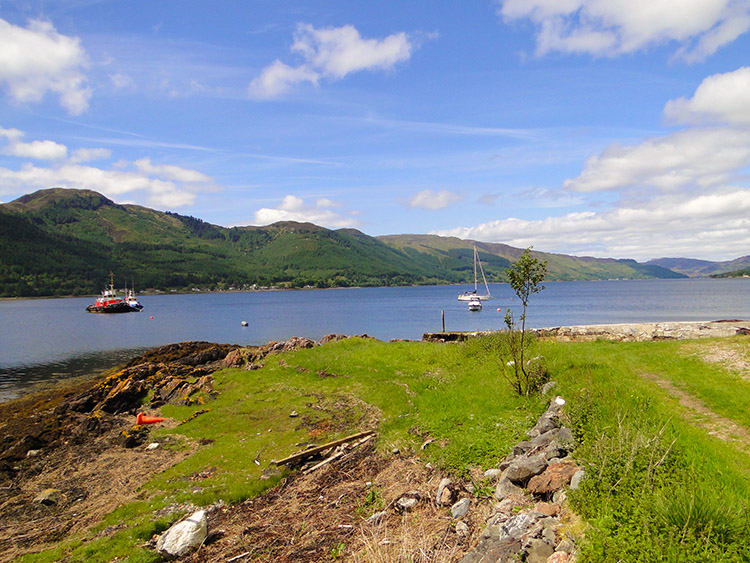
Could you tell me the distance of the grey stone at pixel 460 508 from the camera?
354 inches

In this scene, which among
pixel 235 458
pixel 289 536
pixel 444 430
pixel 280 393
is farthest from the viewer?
pixel 280 393

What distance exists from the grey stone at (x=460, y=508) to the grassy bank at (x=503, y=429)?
1407 mm

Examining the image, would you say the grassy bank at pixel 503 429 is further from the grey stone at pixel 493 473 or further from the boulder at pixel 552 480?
the grey stone at pixel 493 473

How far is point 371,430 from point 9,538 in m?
10.6

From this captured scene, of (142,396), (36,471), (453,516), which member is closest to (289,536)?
(453,516)

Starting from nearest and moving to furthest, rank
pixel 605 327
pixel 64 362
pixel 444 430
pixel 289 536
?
pixel 289 536 < pixel 444 430 < pixel 605 327 < pixel 64 362

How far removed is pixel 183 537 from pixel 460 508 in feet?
21.2

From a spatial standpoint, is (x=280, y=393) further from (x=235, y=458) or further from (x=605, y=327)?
(x=605, y=327)

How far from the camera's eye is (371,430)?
15484 mm

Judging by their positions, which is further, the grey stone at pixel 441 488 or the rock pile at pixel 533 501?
the grey stone at pixel 441 488

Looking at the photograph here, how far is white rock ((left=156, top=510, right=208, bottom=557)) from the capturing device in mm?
9719

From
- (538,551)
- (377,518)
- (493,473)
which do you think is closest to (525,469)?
(493,473)

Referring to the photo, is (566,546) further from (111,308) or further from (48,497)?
(111,308)

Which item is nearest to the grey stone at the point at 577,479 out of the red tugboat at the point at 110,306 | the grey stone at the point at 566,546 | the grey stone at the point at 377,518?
the grey stone at the point at 566,546
